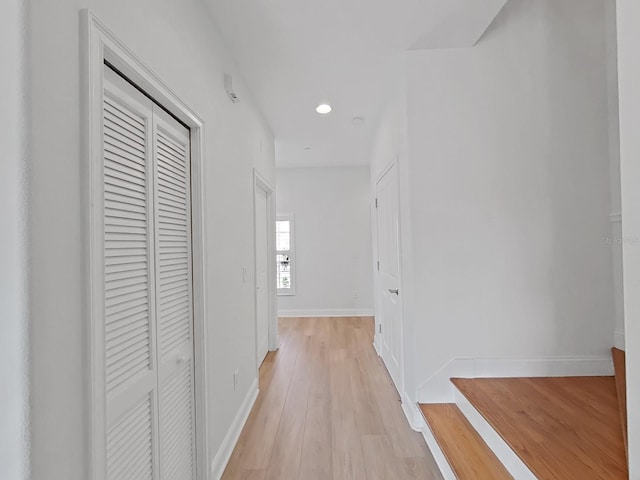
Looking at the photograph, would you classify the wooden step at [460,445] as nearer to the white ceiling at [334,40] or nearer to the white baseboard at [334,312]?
the white ceiling at [334,40]

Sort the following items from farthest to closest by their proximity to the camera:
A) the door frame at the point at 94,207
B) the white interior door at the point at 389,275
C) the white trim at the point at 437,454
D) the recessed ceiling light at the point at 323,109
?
the recessed ceiling light at the point at 323,109 < the white interior door at the point at 389,275 < the white trim at the point at 437,454 < the door frame at the point at 94,207

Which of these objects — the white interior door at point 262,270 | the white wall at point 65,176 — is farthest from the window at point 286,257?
the white wall at point 65,176

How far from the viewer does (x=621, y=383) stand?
169cm

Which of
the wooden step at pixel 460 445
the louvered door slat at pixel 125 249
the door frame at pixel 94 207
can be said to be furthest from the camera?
the wooden step at pixel 460 445

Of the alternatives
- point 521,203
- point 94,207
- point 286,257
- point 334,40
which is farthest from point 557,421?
Result: point 286,257

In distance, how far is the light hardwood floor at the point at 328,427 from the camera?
6.03ft

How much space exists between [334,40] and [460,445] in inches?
97.8

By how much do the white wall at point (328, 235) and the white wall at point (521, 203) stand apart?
342cm

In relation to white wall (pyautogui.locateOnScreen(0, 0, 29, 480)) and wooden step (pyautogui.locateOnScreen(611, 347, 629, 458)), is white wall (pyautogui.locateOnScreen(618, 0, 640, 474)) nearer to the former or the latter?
wooden step (pyautogui.locateOnScreen(611, 347, 629, 458))

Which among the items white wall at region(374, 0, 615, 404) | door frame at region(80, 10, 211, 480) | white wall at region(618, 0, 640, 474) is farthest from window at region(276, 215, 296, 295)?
white wall at region(618, 0, 640, 474)

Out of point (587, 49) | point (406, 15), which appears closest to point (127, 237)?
point (406, 15)

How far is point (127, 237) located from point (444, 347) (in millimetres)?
1959

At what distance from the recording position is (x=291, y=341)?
4.25 meters

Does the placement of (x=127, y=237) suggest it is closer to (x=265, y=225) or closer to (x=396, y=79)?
(x=396, y=79)
